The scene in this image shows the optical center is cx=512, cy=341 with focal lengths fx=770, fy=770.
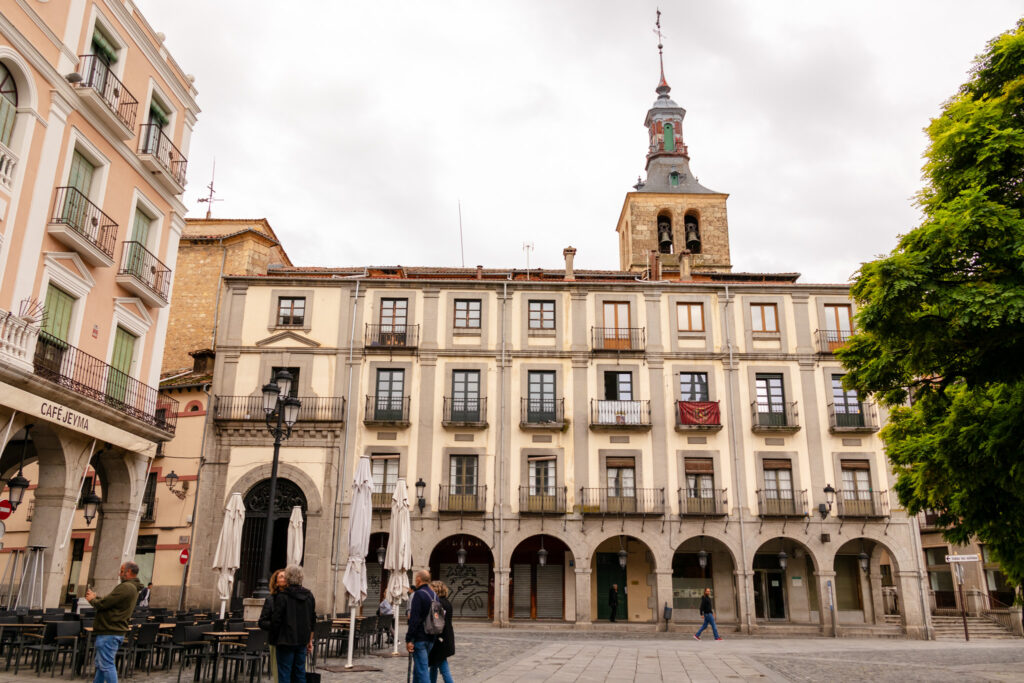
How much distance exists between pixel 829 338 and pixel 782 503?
272 inches

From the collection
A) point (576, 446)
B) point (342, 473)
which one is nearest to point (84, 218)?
point (342, 473)

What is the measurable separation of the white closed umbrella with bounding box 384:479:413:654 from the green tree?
9.41 m

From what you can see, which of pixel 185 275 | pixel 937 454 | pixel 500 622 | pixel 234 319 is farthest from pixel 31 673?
pixel 185 275

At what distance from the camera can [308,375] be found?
97.7ft

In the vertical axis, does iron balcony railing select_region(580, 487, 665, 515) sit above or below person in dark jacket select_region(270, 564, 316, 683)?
above

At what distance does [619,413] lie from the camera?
95.8ft

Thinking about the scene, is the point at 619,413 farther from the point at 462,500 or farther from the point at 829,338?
the point at 829,338

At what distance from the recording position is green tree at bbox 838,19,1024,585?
36.1 ft

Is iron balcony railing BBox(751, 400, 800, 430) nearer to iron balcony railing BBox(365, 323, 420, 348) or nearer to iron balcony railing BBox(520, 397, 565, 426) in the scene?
iron balcony railing BBox(520, 397, 565, 426)

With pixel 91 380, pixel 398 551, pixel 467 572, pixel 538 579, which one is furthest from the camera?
pixel 467 572

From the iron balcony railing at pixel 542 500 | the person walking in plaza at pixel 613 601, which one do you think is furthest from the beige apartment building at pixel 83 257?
the person walking in plaza at pixel 613 601

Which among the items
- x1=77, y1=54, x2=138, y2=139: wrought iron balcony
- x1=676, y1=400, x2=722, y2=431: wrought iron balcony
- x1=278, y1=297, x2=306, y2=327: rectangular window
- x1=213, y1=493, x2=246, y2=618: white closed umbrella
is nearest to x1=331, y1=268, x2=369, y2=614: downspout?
x1=278, y1=297, x2=306, y2=327: rectangular window

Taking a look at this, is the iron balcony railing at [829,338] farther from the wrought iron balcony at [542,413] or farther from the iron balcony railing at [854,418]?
the wrought iron balcony at [542,413]

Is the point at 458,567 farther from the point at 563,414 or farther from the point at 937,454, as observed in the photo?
the point at 937,454
